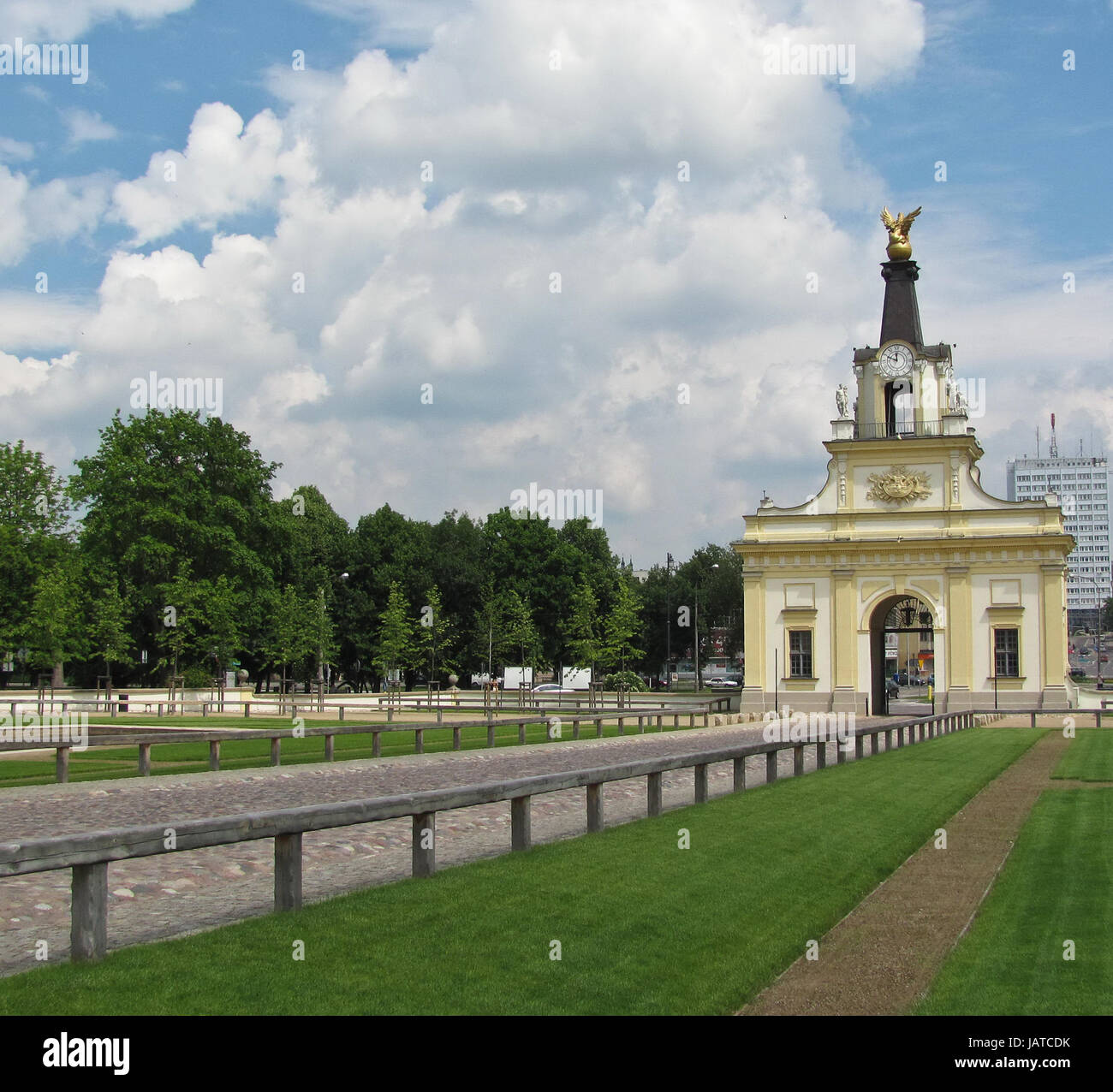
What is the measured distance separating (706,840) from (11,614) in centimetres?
5970

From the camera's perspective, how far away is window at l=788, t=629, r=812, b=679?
62.9 meters

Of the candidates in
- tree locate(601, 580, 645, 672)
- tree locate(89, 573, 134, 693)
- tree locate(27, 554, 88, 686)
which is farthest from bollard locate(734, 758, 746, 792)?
tree locate(601, 580, 645, 672)

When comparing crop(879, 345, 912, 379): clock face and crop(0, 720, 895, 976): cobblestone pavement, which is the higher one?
crop(879, 345, 912, 379): clock face

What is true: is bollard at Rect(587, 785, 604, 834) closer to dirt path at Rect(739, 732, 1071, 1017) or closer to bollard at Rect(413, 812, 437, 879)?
dirt path at Rect(739, 732, 1071, 1017)

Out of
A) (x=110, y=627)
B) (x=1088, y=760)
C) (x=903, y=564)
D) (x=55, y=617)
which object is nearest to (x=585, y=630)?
(x=903, y=564)

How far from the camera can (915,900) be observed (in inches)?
389

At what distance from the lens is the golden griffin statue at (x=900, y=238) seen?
218ft

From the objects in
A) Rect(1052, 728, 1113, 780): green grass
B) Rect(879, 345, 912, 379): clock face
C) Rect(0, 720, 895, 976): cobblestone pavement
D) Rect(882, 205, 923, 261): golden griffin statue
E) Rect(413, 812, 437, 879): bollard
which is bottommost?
Rect(1052, 728, 1113, 780): green grass

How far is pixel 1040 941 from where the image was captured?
8.40 m

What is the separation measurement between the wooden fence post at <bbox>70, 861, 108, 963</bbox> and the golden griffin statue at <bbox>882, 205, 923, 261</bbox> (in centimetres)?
6472

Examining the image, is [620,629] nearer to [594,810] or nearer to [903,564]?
[903,564]
